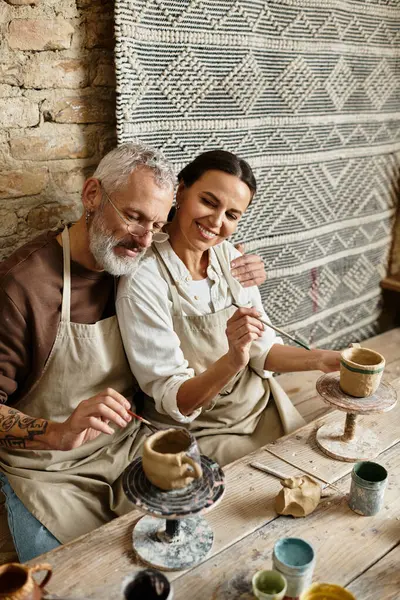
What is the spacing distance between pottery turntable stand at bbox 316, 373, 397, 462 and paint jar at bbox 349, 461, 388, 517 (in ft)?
0.55

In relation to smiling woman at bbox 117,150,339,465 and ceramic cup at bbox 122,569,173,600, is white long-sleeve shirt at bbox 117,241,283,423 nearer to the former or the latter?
smiling woman at bbox 117,150,339,465

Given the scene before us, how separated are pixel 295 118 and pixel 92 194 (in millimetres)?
1560

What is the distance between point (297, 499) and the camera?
5.00 ft

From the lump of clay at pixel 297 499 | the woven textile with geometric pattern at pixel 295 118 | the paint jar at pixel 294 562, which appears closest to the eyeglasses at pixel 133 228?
the woven textile with geometric pattern at pixel 295 118

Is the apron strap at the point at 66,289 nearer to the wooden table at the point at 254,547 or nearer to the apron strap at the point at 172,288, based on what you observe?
the apron strap at the point at 172,288

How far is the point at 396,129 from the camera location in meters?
3.76

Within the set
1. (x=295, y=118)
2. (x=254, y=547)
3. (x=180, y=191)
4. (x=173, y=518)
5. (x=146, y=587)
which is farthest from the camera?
(x=295, y=118)

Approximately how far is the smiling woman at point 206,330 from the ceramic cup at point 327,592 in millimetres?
756

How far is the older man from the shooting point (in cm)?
177

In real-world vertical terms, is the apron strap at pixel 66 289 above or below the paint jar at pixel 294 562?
above

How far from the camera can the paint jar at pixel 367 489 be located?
152 cm

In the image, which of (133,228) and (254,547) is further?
(133,228)

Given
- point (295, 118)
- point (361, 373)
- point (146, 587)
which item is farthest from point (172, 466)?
point (295, 118)

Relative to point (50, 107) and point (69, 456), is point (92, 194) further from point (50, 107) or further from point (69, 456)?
point (69, 456)
